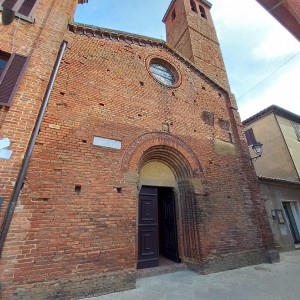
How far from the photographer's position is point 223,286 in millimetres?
4164

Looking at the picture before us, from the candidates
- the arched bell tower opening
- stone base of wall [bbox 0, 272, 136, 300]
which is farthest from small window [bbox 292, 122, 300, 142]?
stone base of wall [bbox 0, 272, 136, 300]

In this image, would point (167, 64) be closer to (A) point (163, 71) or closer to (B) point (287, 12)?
(A) point (163, 71)

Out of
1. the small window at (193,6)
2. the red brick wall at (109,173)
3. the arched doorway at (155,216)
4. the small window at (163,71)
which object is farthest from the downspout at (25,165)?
the small window at (193,6)

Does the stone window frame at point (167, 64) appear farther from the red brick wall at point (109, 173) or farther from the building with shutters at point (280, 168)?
the building with shutters at point (280, 168)

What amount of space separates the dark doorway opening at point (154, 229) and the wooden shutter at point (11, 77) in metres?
4.21

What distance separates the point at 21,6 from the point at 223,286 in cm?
957

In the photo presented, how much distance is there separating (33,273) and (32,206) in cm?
119

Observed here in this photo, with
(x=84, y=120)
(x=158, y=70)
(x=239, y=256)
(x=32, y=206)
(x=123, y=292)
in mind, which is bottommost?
(x=123, y=292)

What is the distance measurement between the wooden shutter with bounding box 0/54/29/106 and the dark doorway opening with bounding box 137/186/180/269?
4210 mm

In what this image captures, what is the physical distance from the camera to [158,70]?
770 cm

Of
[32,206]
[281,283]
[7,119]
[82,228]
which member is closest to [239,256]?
[281,283]

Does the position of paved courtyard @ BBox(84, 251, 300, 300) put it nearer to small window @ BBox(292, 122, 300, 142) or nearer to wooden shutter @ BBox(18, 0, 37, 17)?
wooden shutter @ BBox(18, 0, 37, 17)

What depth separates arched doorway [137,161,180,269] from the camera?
17.6ft

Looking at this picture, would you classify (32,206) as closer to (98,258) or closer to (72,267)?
(72,267)
